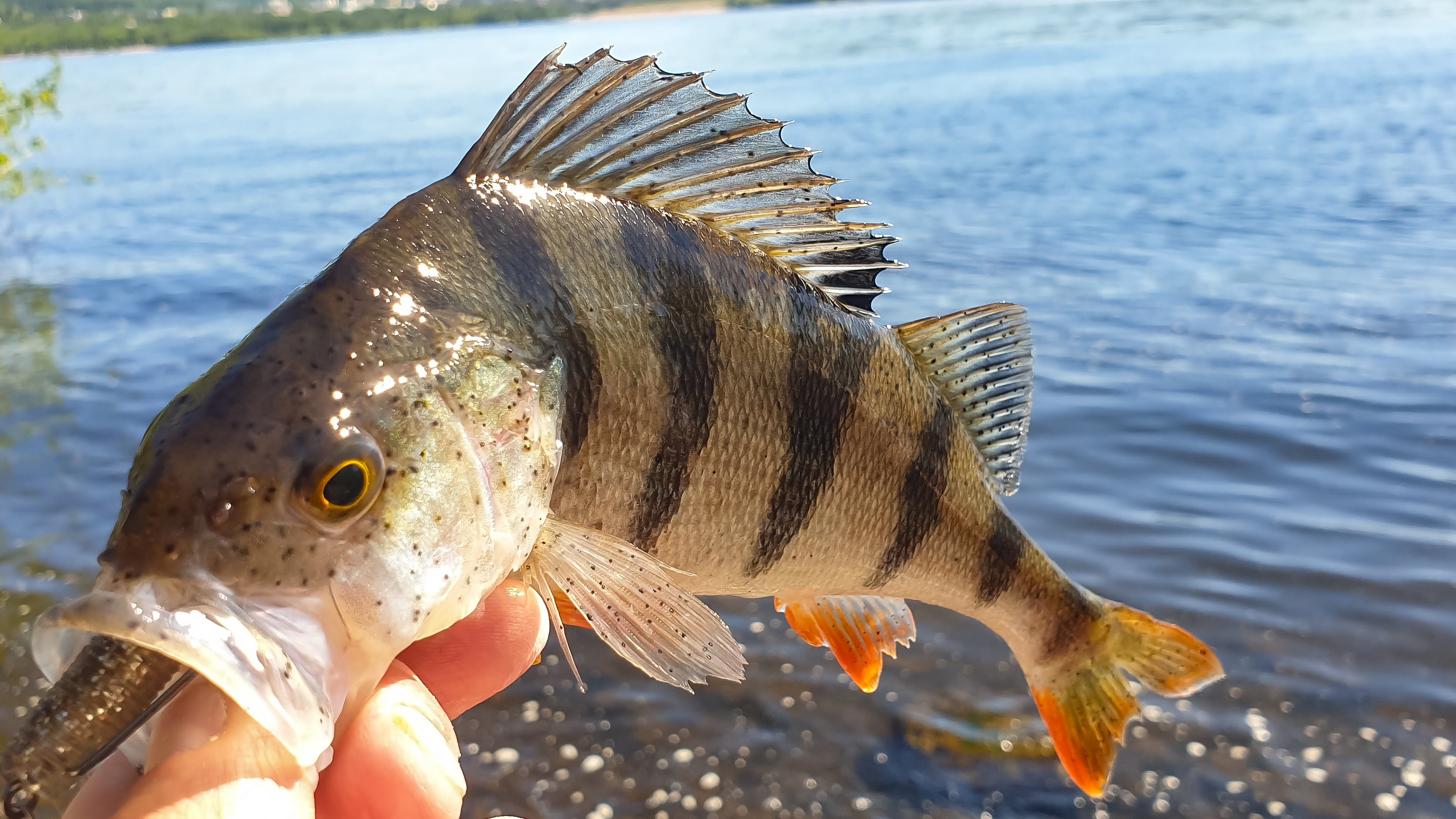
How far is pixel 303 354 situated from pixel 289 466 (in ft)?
0.63

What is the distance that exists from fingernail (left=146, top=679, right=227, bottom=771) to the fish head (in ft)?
0.29

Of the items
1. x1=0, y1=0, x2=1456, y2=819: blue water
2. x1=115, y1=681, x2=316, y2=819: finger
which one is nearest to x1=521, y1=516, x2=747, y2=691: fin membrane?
x1=115, y1=681, x2=316, y2=819: finger

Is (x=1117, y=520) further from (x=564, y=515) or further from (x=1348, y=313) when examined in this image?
(x=564, y=515)

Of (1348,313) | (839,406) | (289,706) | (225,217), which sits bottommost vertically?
(225,217)

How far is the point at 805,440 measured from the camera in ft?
6.40

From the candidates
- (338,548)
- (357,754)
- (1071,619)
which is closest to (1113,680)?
(1071,619)

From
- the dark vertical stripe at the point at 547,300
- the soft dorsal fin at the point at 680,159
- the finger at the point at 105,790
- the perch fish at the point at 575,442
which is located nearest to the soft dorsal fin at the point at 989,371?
the perch fish at the point at 575,442

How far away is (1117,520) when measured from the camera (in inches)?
258

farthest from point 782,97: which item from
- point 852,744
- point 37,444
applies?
point 852,744

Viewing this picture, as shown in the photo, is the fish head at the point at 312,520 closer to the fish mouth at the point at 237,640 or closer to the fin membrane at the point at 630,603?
the fish mouth at the point at 237,640

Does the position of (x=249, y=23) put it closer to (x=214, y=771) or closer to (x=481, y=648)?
(x=481, y=648)

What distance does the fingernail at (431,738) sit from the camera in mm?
1451

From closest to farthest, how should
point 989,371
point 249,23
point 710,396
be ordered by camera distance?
point 710,396 → point 989,371 → point 249,23

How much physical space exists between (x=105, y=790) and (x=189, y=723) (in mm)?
155
